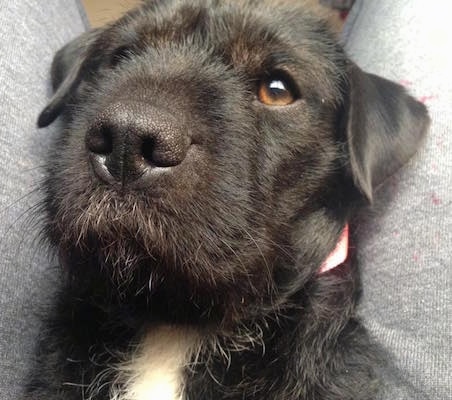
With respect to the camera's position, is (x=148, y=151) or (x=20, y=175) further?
(x=20, y=175)

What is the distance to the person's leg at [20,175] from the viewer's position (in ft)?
3.90

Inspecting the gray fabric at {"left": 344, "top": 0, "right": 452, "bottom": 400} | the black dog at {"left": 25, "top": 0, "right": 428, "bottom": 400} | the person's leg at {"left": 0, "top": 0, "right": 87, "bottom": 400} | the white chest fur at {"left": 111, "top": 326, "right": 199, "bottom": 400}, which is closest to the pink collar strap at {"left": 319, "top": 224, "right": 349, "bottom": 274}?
the black dog at {"left": 25, "top": 0, "right": 428, "bottom": 400}

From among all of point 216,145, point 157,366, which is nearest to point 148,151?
point 216,145

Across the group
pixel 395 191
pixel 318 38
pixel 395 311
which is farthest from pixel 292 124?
pixel 395 311

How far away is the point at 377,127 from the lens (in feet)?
4.16

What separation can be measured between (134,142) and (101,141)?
0.07 metres

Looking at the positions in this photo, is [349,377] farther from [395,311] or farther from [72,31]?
[72,31]

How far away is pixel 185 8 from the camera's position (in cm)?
133

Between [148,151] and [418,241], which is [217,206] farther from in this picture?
[418,241]

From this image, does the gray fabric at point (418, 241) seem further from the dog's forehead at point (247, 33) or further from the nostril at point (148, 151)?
the nostril at point (148, 151)

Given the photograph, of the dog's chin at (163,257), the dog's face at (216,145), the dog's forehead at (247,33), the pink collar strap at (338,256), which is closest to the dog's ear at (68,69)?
the dog's face at (216,145)

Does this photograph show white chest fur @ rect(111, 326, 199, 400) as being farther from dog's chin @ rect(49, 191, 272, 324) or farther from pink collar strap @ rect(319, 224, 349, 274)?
pink collar strap @ rect(319, 224, 349, 274)

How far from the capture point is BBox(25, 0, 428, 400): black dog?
36.3 inches

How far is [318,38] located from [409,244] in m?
0.55
